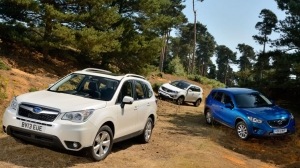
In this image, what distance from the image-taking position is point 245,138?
10.4 meters

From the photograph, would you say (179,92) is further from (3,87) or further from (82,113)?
(82,113)

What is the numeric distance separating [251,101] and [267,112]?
106cm

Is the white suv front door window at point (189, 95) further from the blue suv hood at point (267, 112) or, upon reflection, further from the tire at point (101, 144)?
the tire at point (101, 144)

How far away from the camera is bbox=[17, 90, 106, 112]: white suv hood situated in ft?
17.8

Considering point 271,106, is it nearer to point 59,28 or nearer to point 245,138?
point 245,138

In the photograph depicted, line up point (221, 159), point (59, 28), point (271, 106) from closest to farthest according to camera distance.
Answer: point (221, 159)
point (271, 106)
point (59, 28)

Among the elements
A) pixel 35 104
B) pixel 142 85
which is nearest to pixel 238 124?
pixel 142 85

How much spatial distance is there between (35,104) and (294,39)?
1491 cm

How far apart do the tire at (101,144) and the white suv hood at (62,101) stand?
55 centimetres

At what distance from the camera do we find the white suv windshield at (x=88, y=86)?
21.0ft

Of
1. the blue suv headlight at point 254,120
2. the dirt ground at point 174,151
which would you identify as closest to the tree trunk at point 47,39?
the dirt ground at point 174,151

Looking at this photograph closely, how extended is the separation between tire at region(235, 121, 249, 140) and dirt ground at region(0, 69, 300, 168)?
0.66 ft

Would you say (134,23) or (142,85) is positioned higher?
(134,23)

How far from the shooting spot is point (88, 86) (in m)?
6.78
